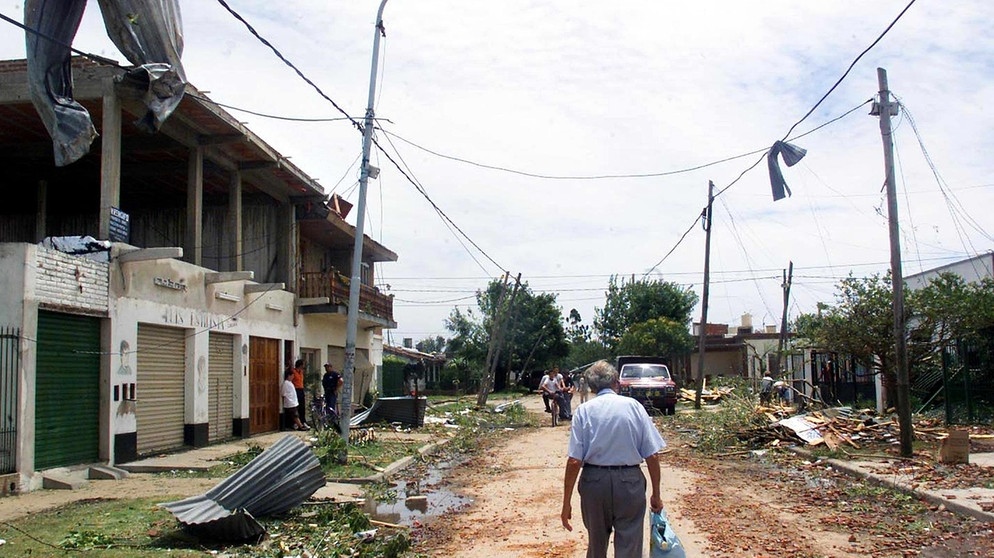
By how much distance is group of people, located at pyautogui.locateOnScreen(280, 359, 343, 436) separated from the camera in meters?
22.3

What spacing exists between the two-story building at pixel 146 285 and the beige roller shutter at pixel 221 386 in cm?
5

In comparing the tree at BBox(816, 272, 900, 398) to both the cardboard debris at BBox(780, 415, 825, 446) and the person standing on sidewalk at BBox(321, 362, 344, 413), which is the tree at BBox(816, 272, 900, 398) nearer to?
the cardboard debris at BBox(780, 415, 825, 446)

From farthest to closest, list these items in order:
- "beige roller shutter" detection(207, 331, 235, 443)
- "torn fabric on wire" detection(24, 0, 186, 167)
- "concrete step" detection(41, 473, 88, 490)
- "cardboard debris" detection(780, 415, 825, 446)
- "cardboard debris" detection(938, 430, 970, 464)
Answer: "beige roller shutter" detection(207, 331, 235, 443)
"cardboard debris" detection(780, 415, 825, 446)
"cardboard debris" detection(938, 430, 970, 464)
"torn fabric on wire" detection(24, 0, 186, 167)
"concrete step" detection(41, 473, 88, 490)

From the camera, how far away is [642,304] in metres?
62.9

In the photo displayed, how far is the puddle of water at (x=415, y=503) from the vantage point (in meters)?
10.4

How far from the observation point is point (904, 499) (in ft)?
35.7

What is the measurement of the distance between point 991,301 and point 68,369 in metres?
18.8

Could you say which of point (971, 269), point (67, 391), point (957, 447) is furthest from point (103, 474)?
point (971, 269)

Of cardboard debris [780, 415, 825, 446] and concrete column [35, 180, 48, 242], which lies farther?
concrete column [35, 180, 48, 242]

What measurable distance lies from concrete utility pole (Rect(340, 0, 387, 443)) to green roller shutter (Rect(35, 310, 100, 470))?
405 centimetres

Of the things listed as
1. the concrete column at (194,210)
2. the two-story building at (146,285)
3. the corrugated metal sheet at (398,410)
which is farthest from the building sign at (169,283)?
the corrugated metal sheet at (398,410)

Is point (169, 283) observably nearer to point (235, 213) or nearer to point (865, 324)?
point (235, 213)

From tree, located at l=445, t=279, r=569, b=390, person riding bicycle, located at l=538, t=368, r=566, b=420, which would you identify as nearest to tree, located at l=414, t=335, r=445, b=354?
tree, located at l=445, t=279, r=569, b=390

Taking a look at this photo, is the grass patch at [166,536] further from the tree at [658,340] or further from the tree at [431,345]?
the tree at [431,345]
